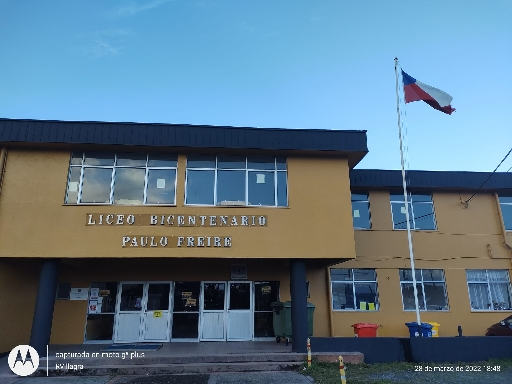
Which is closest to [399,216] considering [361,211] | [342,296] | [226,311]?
[361,211]

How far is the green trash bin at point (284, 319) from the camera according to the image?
457 inches

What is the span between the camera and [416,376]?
28.8 feet

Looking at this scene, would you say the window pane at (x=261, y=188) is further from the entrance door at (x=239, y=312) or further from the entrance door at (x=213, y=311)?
the entrance door at (x=213, y=311)

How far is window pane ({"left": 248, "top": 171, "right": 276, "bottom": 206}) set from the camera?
36.6 feet

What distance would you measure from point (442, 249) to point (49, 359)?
13.5 m

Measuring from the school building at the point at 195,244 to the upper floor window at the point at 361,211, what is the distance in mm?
368

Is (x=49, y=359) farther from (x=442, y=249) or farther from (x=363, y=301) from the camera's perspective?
(x=442, y=249)

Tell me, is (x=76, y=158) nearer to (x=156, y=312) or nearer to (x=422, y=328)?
(x=156, y=312)

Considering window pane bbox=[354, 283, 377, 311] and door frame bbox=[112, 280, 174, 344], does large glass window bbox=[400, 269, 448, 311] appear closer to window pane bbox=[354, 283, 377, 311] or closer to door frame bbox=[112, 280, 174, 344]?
window pane bbox=[354, 283, 377, 311]

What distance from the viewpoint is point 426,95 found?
11633 millimetres

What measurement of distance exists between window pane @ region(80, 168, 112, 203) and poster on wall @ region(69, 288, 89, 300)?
3580 millimetres

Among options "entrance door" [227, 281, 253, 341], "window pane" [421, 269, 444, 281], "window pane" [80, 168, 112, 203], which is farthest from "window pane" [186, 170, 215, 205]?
"window pane" [421, 269, 444, 281]

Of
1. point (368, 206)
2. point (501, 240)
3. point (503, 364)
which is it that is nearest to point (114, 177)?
point (368, 206)

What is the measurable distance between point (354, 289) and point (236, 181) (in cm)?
626
